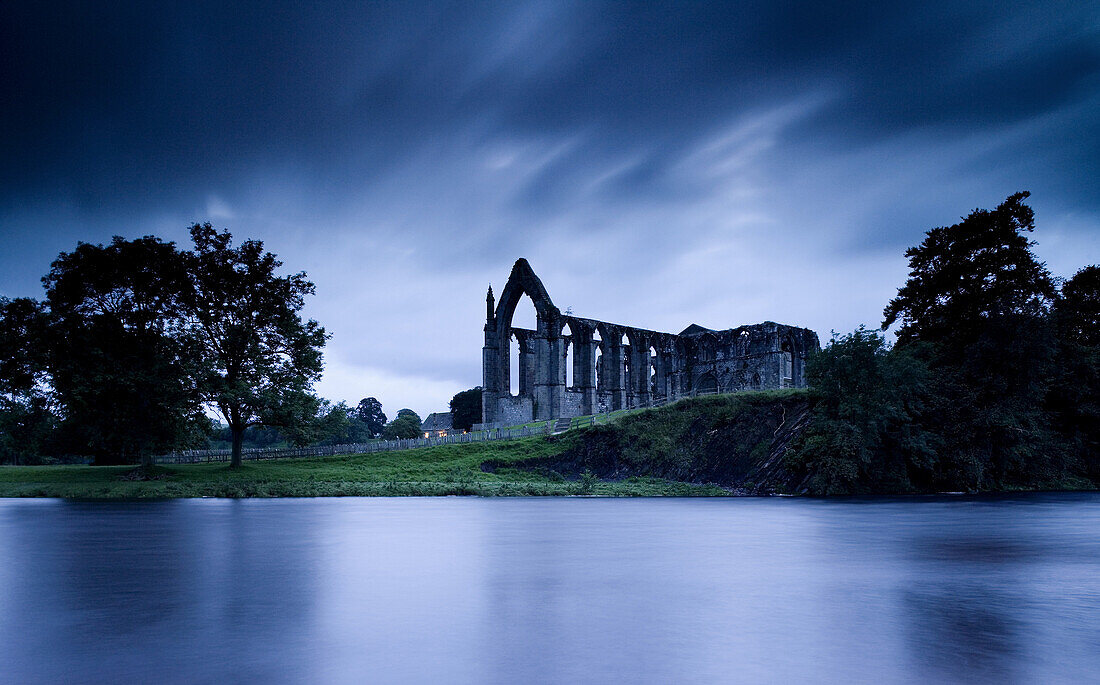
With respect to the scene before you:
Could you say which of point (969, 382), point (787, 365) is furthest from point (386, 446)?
point (787, 365)

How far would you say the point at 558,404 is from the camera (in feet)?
220

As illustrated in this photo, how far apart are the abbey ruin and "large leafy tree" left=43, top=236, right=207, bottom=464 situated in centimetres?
3574

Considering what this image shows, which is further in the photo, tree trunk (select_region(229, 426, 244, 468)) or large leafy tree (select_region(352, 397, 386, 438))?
large leafy tree (select_region(352, 397, 386, 438))

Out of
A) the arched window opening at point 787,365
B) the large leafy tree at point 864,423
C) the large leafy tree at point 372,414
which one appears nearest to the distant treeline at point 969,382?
the large leafy tree at point 864,423

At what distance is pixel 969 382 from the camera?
3584cm

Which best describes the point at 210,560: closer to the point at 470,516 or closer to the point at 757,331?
the point at 470,516

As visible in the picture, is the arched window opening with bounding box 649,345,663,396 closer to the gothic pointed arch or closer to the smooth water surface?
the gothic pointed arch

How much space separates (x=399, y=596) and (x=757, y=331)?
226 ft

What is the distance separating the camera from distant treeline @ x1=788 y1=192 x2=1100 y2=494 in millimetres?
30906

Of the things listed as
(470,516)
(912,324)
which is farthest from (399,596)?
(912,324)

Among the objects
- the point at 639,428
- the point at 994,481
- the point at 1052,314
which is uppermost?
the point at 1052,314

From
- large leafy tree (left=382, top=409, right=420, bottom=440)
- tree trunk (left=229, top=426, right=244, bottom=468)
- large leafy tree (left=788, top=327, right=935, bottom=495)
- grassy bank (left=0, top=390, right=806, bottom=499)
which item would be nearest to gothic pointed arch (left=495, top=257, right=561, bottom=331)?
grassy bank (left=0, top=390, right=806, bottom=499)

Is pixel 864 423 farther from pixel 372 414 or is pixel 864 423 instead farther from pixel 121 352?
pixel 372 414

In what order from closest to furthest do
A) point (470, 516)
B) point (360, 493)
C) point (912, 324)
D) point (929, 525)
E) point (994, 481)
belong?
point (929, 525) < point (470, 516) < point (360, 493) < point (994, 481) < point (912, 324)
